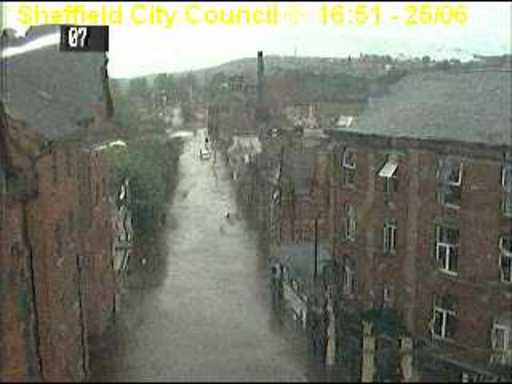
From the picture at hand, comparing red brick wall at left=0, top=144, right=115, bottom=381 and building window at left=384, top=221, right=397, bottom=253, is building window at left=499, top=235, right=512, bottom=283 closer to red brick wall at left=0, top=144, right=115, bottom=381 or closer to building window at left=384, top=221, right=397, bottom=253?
building window at left=384, top=221, right=397, bottom=253

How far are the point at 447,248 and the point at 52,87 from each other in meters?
4.14

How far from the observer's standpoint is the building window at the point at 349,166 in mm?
7379

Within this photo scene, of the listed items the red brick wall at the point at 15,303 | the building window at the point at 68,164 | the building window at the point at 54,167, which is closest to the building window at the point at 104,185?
the building window at the point at 68,164

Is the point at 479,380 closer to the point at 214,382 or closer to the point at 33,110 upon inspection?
the point at 214,382

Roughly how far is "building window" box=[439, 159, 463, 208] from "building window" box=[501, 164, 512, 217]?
17.0 inches

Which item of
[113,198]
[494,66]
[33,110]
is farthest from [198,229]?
[494,66]

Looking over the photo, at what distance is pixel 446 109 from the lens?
685 cm

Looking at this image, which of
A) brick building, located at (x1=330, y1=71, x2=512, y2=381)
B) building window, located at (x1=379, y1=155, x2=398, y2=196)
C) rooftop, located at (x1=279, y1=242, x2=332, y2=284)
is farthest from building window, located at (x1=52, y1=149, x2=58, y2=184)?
building window, located at (x1=379, y1=155, x2=398, y2=196)

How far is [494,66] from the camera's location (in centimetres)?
590

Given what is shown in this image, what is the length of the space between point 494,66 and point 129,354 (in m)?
3.96

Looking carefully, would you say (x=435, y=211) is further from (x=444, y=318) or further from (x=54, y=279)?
(x=54, y=279)

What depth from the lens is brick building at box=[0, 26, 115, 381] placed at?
3695 millimetres

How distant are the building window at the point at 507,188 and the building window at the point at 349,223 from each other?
1529 millimetres

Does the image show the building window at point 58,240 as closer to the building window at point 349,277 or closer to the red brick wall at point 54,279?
the red brick wall at point 54,279
